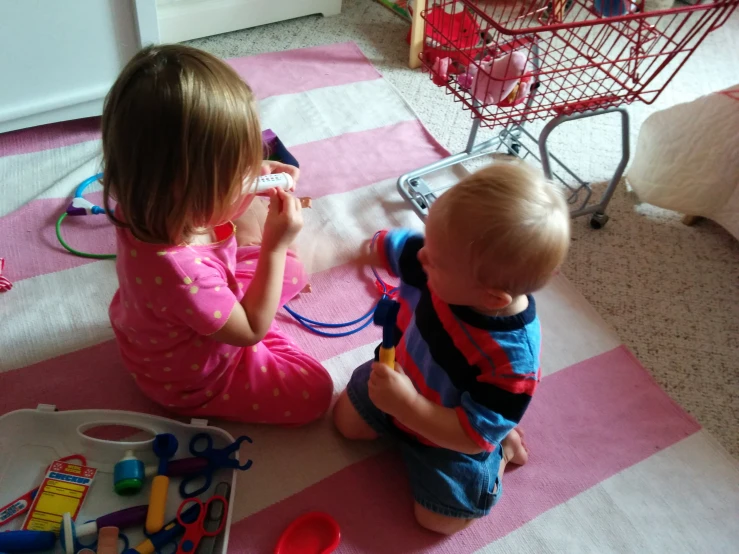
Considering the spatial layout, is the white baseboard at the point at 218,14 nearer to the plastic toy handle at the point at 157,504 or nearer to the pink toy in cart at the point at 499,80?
the pink toy in cart at the point at 499,80

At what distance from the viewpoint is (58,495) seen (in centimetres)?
84

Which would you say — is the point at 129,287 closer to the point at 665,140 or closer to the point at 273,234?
the point at 273,234

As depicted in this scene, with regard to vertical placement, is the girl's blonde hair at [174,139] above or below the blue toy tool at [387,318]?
above


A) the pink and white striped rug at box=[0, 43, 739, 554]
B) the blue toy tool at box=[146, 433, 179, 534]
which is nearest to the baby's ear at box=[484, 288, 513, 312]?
the pink and white striped rug at box=[0, 43, 739, 554]

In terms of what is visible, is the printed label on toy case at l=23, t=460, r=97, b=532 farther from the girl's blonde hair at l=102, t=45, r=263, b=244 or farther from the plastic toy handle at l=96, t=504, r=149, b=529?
the girl's blonde hair at l=102, t=45, r=263, b=244

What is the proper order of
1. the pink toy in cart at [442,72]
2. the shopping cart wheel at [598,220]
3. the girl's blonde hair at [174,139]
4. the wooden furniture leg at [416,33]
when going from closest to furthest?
the girl's blonde hair at [174,139] < the pink toy in cart at [442,72] < the shopping cart wheel at [598,220] < the wooden furniture leg at [416,33]

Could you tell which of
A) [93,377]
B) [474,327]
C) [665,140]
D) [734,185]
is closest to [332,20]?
[665,140]

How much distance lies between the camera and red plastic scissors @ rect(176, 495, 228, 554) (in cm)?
80

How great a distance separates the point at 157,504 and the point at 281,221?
16.6 inches

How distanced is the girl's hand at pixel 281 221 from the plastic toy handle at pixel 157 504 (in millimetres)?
361

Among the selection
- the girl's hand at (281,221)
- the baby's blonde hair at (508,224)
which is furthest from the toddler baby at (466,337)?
the girl's hand at (281,221)

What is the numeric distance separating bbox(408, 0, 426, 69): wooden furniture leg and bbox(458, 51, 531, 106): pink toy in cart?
495mm

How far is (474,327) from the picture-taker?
2.35ft

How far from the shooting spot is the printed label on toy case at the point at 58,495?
2.69 ft
